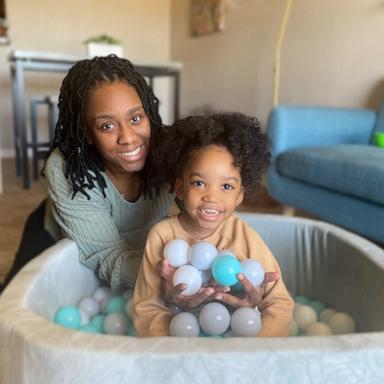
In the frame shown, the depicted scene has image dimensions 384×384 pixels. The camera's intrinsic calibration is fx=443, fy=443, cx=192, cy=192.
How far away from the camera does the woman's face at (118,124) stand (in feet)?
2.87

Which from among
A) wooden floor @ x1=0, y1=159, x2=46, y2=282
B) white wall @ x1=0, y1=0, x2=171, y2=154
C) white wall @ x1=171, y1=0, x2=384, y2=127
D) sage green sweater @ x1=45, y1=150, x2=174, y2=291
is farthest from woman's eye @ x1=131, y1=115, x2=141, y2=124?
white wall @ x1=0, y1=0, x2=171, y2=154

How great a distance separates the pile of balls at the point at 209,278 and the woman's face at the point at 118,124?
0.69 ft

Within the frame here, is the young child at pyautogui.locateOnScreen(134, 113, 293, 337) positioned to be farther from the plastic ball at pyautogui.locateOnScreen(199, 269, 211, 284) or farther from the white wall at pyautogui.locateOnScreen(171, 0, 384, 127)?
the white wall at pyautogui.locateOnScreen(171, 0, 384, 127)

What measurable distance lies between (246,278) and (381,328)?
231 millimetres

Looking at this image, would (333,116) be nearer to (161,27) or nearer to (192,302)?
(192,302)

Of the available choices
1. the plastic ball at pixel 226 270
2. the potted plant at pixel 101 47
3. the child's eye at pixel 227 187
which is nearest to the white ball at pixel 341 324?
the plastic ball at pixel 226 270

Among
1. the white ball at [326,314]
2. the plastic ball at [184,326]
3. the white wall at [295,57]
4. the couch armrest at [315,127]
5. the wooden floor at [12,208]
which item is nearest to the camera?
the plastic ball at [184,326]

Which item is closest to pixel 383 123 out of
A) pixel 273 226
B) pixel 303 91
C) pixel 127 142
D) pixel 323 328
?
pixel 303 91

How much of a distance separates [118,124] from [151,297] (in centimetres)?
34

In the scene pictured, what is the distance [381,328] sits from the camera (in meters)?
0.71

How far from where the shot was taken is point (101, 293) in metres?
1.01

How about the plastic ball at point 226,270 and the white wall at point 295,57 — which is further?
the white wall at point 295,57

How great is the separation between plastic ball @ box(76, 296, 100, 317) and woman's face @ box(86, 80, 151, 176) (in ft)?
1.00

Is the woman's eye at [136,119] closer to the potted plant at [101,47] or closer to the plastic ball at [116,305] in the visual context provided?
the plastic ball at [116,305]
